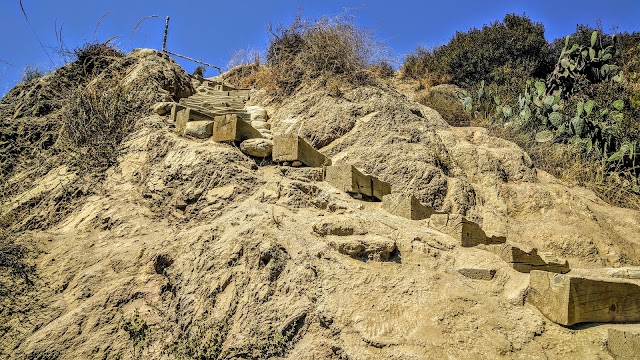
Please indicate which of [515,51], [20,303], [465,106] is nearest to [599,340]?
[20,303]

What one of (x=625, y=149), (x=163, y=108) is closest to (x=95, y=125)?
(x=163, y=108)

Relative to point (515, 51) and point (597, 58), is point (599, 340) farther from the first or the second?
point (515, 51)

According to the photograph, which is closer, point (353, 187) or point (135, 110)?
point (353, 187)

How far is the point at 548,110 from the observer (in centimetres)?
1145

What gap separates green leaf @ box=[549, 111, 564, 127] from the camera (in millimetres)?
10953

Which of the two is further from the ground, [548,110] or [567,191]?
[548,110]

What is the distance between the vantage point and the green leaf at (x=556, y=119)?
1095cm

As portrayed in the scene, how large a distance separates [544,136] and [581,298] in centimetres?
777

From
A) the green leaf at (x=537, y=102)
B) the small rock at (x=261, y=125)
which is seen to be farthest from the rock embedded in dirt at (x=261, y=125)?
the green leaf at (x=537, y=102)

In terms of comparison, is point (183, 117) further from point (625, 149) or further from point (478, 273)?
point (625, 149)

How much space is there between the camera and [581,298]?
11.8 ft

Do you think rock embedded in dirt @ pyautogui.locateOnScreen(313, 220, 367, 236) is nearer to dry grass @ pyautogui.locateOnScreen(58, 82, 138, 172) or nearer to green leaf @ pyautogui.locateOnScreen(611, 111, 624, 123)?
dry grass @ pyautogui.locateOnScreen(58, 82, 138, 172)

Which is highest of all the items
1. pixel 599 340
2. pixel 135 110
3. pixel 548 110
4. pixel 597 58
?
pixel 597 58

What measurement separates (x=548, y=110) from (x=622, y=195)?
276 cm
